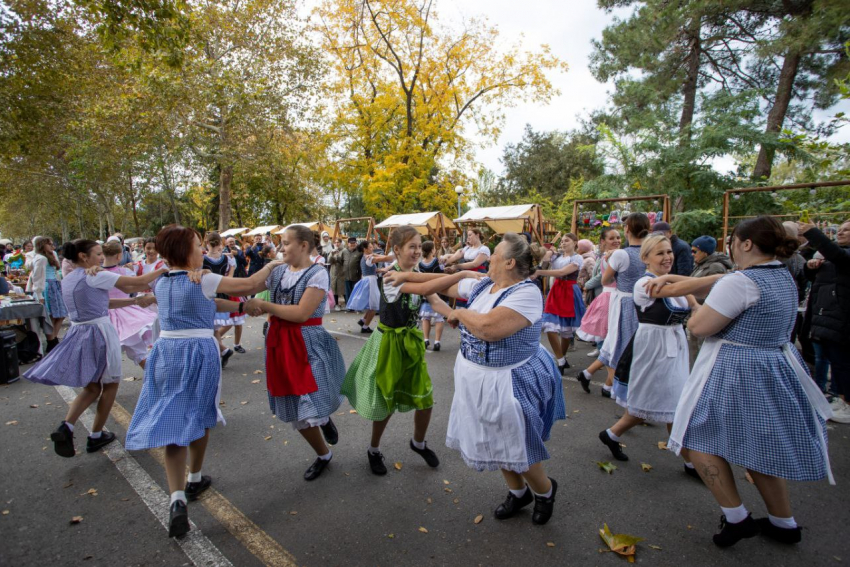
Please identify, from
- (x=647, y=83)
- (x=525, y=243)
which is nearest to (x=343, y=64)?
(x=647, y=83)

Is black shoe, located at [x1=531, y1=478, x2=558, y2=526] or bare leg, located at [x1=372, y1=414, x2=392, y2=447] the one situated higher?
bare leg, located at [x1=372, y1=414, x2=392, y2=447]

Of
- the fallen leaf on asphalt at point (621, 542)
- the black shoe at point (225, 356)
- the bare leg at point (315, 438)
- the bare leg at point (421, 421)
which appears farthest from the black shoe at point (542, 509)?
the black shoe at point (225, 356)

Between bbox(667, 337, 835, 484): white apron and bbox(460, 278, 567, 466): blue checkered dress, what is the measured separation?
2.72 ft

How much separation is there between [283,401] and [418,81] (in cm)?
2195

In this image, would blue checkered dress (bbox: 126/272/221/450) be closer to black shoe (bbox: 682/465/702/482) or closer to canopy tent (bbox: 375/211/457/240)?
black shoe (bbox: 682/465/702/482)

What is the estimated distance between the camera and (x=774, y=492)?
8.40 ft

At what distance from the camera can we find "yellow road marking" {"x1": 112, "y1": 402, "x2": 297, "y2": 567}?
8.76 ft

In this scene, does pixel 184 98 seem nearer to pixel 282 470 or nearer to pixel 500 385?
pixel 282 470

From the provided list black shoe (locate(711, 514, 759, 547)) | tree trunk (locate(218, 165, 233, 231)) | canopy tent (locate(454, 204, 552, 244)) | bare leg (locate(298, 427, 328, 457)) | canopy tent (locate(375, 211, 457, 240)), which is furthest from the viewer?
tree trunk (locate(218, 165, 233, 231))

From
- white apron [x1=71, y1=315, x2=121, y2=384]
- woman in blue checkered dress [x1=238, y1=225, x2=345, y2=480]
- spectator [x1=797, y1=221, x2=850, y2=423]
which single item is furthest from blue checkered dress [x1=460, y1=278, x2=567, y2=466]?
spectator [x1=797, y1=221, x2=850, y2=423]

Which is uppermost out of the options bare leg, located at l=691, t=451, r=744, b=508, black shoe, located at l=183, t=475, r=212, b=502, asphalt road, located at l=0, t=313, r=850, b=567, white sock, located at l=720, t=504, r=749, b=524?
bare leg, located at l=691, t=451, r=744, b=508

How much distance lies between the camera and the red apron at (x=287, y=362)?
325 centimetres

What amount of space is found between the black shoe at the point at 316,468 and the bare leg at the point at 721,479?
274 centimetres

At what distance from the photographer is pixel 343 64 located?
2236 cm
